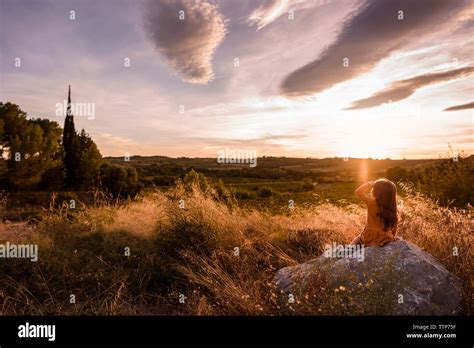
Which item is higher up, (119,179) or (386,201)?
(386,201)

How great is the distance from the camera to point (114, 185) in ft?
100

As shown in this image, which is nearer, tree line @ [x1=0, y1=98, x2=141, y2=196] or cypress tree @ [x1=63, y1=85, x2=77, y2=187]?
tree line @ [x1=0, y1=98, x2=141, y2=196]

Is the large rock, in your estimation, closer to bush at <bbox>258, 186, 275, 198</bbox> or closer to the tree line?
the tree line

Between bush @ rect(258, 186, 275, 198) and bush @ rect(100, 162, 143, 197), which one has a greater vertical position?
bush @ rect(100, 162, 143, 197)

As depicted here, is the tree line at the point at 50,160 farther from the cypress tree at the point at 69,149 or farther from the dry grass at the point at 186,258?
the dry grass at the point at 186,258

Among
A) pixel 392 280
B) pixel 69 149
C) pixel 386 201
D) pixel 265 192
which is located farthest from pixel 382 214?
pixel 69 149

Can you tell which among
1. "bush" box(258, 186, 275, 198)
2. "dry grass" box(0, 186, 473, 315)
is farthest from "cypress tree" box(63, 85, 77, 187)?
"dry grass" box(0, 186, 473, 315)

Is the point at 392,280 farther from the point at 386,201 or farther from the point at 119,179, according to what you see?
the point at 119,179

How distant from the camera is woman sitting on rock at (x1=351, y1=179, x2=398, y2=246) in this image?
513 centimetres

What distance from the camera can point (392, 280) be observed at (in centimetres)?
432

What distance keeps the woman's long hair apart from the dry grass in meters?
1.07

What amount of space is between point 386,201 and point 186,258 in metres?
3.40

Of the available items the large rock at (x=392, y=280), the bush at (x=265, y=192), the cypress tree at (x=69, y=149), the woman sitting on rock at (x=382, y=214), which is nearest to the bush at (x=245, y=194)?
the bush at (x=265, y=192)

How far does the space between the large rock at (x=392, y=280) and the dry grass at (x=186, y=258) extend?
15cm
